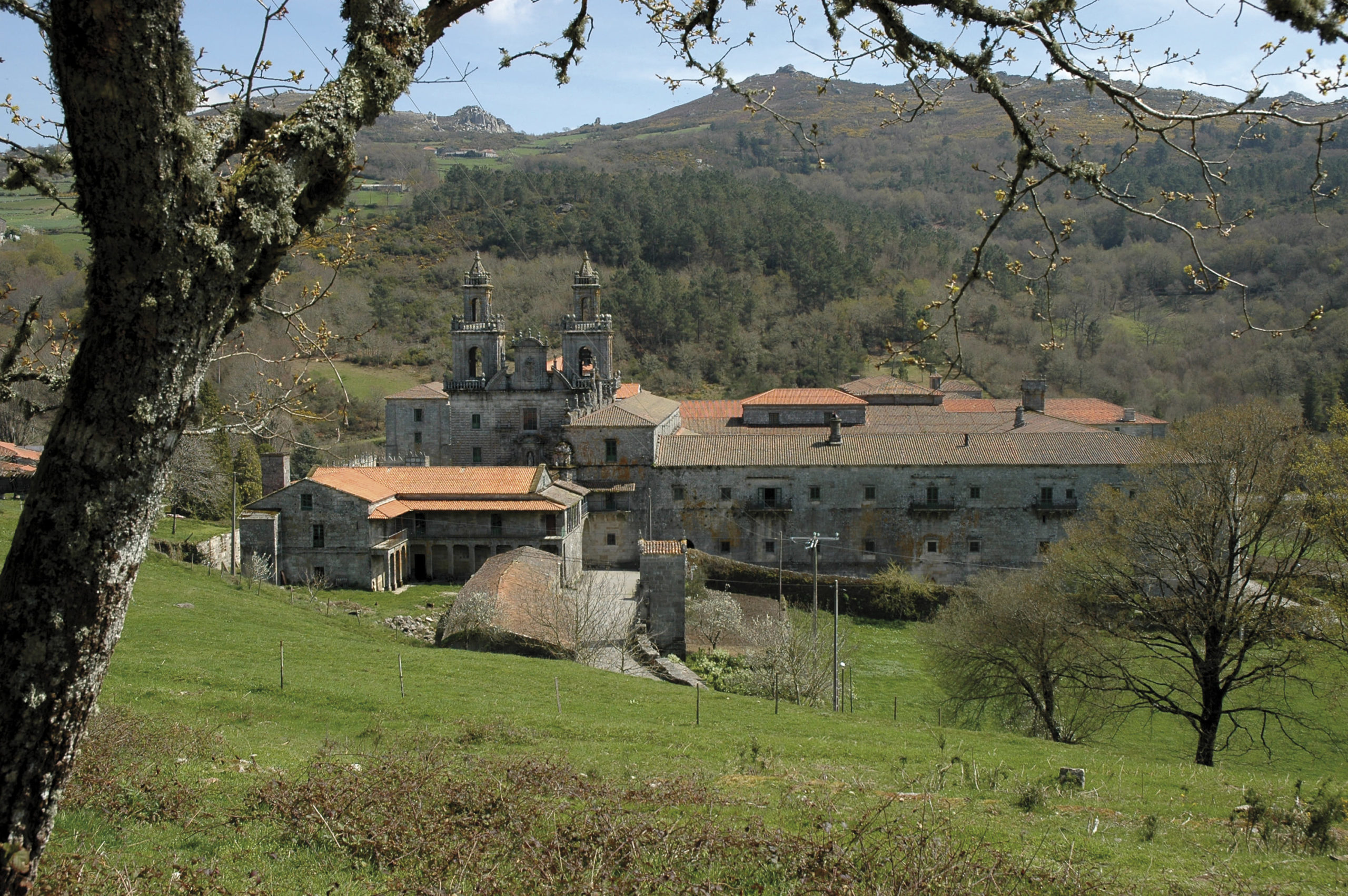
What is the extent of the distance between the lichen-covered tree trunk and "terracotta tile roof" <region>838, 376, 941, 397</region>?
51643 mm

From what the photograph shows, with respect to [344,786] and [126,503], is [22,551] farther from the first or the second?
[344,786]

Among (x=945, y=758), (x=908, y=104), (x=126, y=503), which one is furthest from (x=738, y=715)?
(x=126, y=503)

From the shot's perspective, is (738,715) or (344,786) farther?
(738,715)

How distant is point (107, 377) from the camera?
122 inches

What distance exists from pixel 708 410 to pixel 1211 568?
32546 millimetres

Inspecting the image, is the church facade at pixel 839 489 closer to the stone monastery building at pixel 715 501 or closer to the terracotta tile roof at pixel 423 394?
the stone monastery building at pixel 715 501

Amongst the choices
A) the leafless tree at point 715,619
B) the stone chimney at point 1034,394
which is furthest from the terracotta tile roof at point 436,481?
the stone chimney at point 1034,394

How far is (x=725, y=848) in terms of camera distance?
18.4 ft

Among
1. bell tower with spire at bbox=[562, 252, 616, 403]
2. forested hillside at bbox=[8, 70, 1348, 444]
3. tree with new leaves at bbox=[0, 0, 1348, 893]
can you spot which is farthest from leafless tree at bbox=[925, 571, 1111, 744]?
forested hillside at bbox=[8, 70, 1348, 444]

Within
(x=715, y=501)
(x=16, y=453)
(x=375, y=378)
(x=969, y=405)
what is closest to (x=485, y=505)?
(x=715, y=501)

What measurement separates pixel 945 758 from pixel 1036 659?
327 inches

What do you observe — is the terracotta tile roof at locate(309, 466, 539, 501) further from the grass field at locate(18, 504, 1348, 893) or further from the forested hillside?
the forested hillside

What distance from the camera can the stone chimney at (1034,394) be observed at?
53688mm

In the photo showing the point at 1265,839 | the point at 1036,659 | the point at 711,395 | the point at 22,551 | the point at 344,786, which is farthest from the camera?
the point at 711,395
